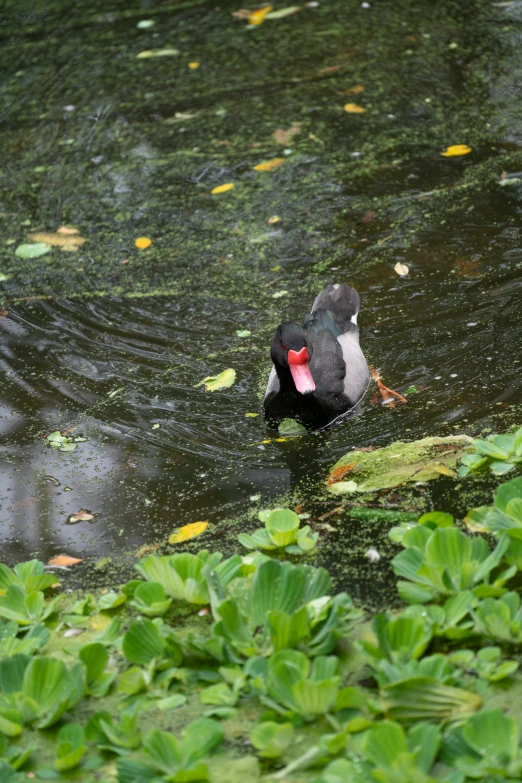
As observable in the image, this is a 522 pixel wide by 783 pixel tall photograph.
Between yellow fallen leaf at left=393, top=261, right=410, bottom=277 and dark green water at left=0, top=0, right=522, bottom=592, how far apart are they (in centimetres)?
5

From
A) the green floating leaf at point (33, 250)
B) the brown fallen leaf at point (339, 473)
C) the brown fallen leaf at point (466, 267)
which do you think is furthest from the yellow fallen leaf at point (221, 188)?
the brown fallen leaf at point (339, 473)

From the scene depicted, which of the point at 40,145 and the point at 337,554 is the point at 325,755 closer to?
the point at 337,554

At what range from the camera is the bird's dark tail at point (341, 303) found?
558 centimetres

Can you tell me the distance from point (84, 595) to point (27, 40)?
881 centimetres

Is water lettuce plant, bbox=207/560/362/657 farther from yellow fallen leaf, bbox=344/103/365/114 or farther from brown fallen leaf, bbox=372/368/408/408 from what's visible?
yellow fallen leaf, bbox=344/103/365/114

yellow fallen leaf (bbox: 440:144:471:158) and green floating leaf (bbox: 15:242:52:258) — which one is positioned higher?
green floating leaf (bbox: 15:242:52:258)

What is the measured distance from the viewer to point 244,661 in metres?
2.67

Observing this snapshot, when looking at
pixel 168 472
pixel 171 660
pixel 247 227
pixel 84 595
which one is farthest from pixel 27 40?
pixel 171 660

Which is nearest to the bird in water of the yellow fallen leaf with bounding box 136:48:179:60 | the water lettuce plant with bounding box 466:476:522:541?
the water lettuce plant with bounding box 466:476:522:541

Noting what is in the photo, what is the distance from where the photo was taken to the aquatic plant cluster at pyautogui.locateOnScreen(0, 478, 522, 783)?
7.41 ft

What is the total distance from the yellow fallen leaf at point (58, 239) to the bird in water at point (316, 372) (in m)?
2.37

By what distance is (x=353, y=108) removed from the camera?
27.1ft

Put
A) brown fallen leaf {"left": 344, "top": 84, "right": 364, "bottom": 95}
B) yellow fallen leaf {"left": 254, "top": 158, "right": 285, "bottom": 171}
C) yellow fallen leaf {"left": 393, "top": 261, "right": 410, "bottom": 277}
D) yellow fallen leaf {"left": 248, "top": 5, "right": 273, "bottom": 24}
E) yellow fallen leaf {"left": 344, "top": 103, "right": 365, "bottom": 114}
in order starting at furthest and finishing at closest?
yellow fallen leaf {"left": 248, "top": 5, "right": 273, "bottom": 24} → brown fallen leaf {"left": 344, "top": 84, "right": 364, "bottom": 95} → yellow fallen leaf {"left": 344, "top": 103, "right": 365, "bottom": 114} → yellow fallen leaf {"left": 254, "top": 158, "right": 285, "bottom": 171} → yellow fallen leaf {"left": 393, "top": 261, "right": 410, "bottom": 277}

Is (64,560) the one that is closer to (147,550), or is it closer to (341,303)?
(147,550)
